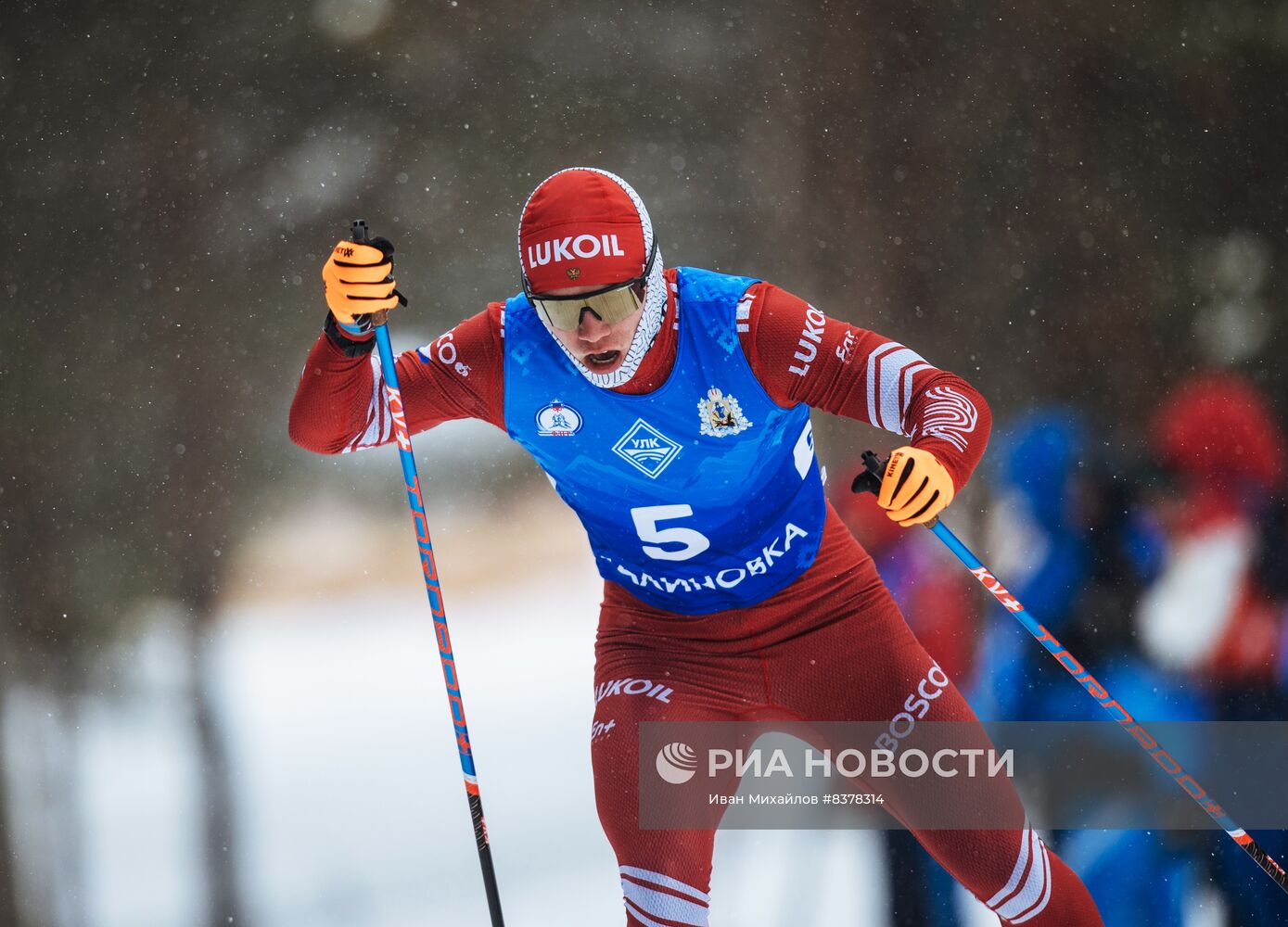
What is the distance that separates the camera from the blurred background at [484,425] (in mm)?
3869

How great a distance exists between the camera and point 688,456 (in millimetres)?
2393

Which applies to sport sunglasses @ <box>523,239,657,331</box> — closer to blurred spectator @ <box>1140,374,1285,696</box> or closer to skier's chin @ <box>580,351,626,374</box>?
skier's chin @ <box>580,351,626,374</box>

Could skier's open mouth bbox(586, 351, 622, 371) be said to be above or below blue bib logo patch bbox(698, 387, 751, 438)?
above

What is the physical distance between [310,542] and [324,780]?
2.46 feet

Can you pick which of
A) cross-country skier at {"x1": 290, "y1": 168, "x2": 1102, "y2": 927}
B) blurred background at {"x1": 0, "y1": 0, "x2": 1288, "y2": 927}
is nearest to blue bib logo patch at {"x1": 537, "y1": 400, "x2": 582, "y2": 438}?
cross-country skier at {"x1": 290, "y1": 168, "x2": 1102, "y2": 927}

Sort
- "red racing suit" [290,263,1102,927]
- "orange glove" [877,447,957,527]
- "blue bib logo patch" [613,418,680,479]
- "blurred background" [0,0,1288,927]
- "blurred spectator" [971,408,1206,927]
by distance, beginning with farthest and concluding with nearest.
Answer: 1. "blurred spectator" [971,408,1206,927]
2. "blurred background" [0,0,1288,927]
3. "blue bib logo patch" [613,418,680,479]
4. "red racing suit" [290,263,1102,927]
5. "orange glove" [877,447,957,527]

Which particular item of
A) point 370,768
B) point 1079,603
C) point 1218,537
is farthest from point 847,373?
point 1218,537

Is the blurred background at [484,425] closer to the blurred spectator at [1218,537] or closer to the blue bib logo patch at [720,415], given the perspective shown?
the blurred spectator at [1218,537]

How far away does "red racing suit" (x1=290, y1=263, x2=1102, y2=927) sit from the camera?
2.27 metres

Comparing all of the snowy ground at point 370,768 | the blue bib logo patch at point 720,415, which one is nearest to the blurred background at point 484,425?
the snowy ground at point 370,768

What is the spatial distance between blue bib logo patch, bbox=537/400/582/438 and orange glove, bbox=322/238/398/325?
362mm

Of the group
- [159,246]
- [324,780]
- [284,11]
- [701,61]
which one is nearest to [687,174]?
[701,61]

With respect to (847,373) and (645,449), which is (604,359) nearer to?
(645,449)

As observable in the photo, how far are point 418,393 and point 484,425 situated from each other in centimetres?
167
